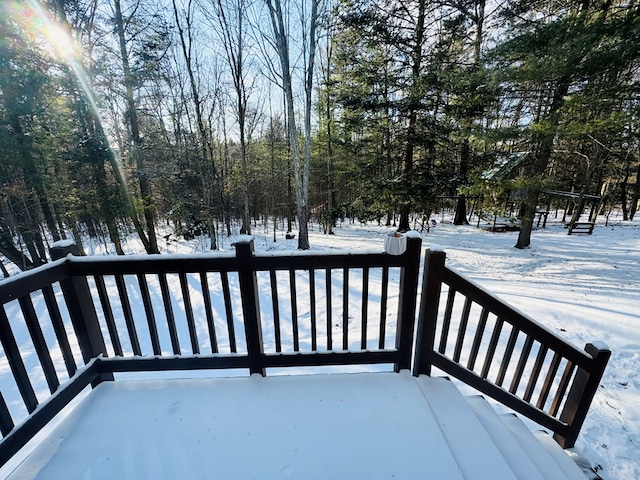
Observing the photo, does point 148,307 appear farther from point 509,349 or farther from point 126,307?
point 509,349

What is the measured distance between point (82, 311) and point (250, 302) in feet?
4.02

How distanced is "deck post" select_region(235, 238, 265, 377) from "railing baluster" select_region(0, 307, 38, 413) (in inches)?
47.0

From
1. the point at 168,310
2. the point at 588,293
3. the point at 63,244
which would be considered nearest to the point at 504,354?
the point at 168,310

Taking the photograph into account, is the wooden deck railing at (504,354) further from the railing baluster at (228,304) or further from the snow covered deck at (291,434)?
the railing baluster at (228,304)

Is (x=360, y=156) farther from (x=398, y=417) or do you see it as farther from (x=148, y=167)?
(x=398, y=417)

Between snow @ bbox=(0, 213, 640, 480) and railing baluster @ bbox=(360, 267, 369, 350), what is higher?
railing baluster @ bbox=(360, 267, 369, 350)

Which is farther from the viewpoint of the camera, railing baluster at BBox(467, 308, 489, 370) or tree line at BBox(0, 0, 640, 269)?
tree line at BBox(0, 0, 640, 269)

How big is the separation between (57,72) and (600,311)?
12.0 meters

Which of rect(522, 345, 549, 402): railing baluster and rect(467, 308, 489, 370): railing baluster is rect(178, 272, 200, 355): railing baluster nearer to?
rect(467, 308, 489, 370): railing baluster

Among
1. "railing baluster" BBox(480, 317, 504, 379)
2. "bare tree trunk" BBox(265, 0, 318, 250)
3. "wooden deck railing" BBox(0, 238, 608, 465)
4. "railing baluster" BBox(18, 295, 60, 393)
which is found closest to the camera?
"railing baluster" BBox(18, 295, 60, 393)

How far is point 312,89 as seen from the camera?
847 cm

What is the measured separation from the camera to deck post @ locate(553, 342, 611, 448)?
6.72ft

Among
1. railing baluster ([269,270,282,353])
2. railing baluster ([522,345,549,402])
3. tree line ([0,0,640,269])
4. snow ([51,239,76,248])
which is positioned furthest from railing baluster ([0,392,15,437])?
tree line ([0,0,640,269])

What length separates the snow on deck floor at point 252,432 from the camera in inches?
57.3
